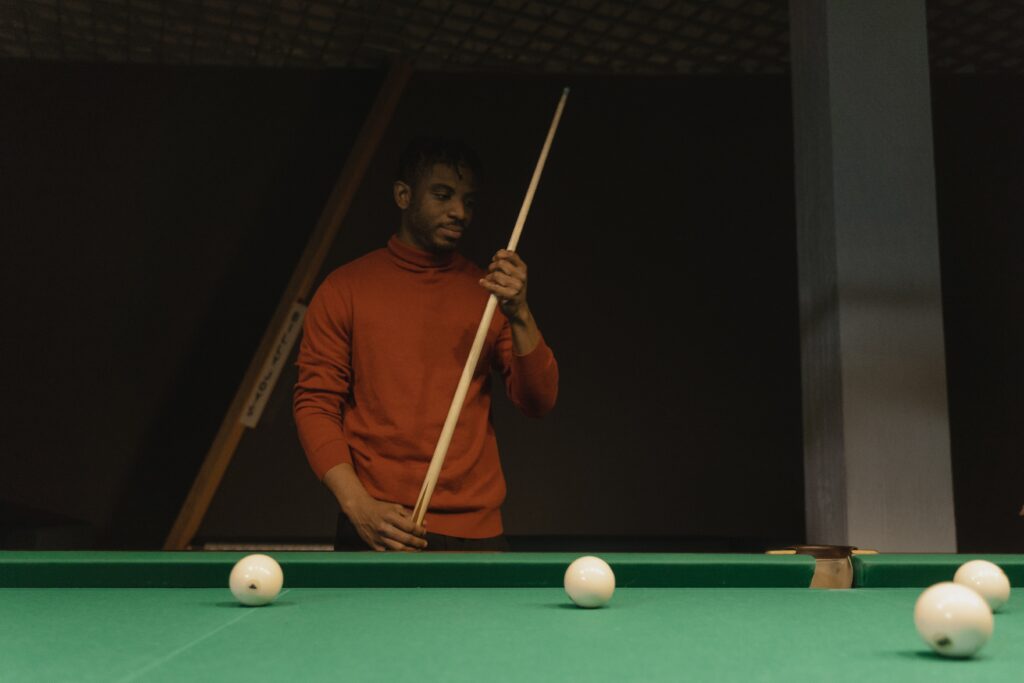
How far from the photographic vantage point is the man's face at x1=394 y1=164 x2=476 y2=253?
8.34ft

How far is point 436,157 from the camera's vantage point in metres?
2.55

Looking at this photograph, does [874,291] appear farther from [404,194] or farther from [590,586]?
[590,586]

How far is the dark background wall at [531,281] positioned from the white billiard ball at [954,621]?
3856mm

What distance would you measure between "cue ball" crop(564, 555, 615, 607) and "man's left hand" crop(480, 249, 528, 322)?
1.05 m

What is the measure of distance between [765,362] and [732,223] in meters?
0.67

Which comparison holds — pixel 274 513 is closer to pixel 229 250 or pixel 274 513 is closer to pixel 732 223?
pixel 229 250

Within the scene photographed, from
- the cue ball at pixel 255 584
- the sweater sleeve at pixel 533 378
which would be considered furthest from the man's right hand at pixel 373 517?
the cue ball at pixel 255 584

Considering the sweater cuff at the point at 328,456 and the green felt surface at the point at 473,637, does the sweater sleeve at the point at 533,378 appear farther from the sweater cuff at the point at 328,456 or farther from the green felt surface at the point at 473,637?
the green felt surface at the point at 473,637

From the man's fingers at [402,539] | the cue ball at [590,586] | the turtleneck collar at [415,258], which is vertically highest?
the turtleneck collar at [415,258]

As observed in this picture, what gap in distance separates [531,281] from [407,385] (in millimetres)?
2567

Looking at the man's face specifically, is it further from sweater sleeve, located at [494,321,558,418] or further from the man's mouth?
sweater sleeve, located at [494,321,558,418]

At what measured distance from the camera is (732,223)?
200 inches

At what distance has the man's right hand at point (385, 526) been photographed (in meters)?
2.18

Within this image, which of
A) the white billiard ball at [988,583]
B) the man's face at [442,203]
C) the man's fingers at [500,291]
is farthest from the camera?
the man's face at [442,203]
